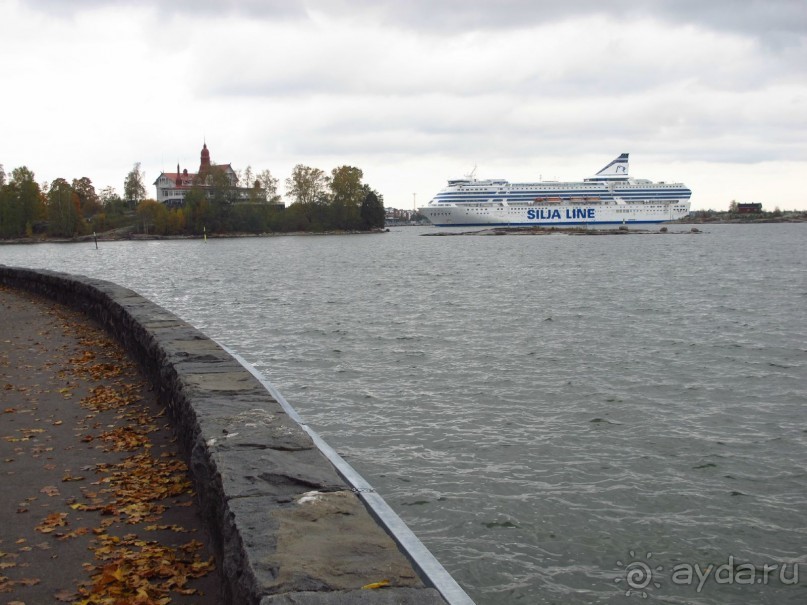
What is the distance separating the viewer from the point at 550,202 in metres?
140

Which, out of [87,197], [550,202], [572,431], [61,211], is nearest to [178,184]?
[87,197]

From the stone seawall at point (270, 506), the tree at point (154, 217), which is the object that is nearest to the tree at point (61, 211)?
the tree at point (154, 217)

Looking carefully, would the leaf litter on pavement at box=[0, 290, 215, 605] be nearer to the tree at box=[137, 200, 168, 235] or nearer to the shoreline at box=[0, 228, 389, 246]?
the shoreline at box=[0, 228, 389, 246]

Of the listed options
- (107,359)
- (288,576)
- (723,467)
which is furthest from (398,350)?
(288,576)

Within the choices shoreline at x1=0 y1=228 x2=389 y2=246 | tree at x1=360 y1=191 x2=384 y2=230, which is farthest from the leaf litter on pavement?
tree at x1=360 y1=191 x2=384 y2=230

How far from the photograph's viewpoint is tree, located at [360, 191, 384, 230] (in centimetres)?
15188

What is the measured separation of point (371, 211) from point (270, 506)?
151 metres

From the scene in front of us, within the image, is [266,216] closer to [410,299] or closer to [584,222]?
[584,222]

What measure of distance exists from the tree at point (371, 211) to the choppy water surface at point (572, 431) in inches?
4977

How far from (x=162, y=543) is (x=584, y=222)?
143 meters

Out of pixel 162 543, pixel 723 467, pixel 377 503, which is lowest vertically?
pixel 723 467

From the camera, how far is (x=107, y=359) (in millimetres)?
11023
